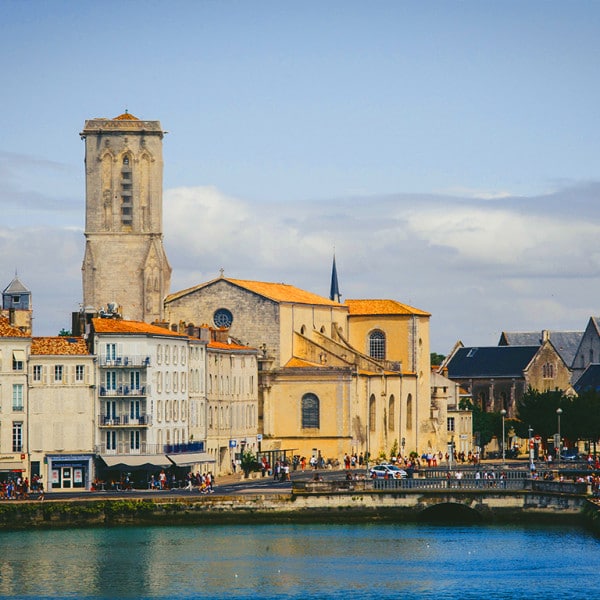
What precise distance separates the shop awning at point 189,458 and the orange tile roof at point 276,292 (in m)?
23.8

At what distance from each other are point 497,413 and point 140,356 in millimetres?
76081

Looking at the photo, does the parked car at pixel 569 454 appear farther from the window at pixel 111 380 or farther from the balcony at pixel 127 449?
the window at pixel 111 380

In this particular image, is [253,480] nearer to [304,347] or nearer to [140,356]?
[140,356]

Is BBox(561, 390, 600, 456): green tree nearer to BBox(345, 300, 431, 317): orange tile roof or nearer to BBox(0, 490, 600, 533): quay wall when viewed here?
BBox(345, 300, 431, 317): orange tile roof

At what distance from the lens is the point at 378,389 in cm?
16312

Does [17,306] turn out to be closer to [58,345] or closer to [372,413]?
[58,345]

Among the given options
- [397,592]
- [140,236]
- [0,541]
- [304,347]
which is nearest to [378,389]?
[304,347]

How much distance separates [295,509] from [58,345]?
20.1 m

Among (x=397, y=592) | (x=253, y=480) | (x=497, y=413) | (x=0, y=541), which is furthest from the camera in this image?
(x=497, y=413)

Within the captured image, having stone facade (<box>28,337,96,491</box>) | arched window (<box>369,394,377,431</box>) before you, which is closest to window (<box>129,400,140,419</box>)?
stone facade (<box>28,337,96,491</box>)

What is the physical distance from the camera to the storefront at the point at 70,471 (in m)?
121

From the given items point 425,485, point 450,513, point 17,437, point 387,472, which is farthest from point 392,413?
point 425,485

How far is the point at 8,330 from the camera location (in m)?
122

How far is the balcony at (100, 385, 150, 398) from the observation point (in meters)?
123
